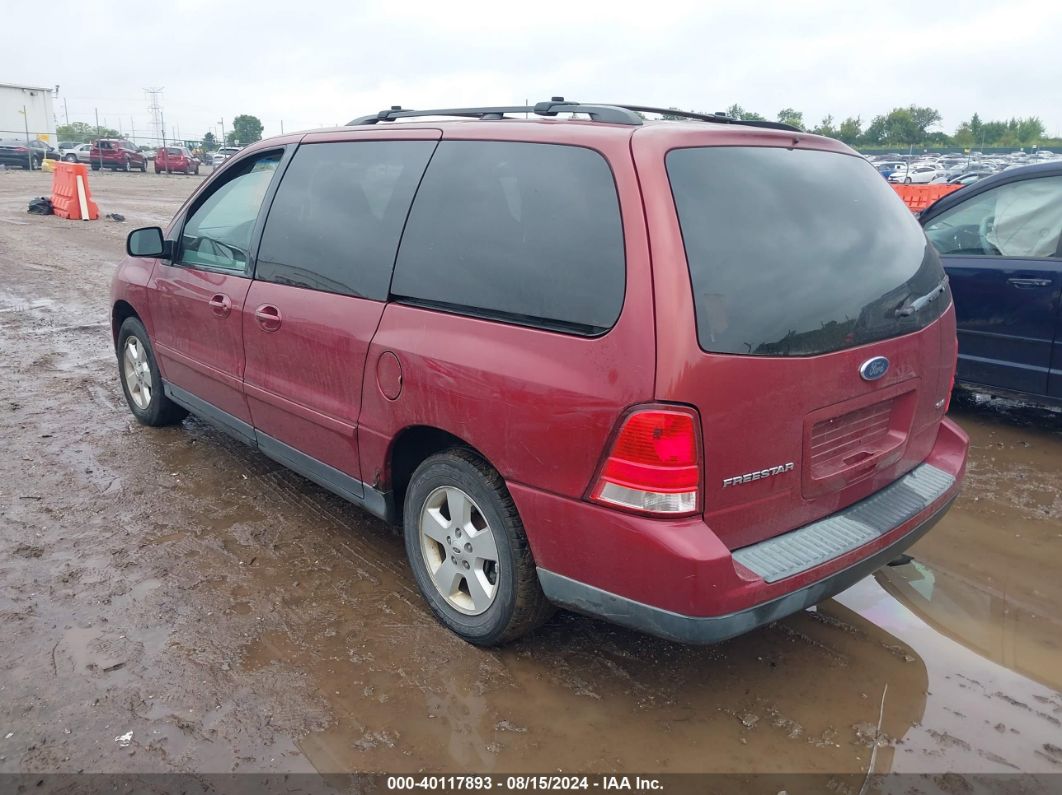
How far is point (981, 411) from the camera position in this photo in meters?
5.82

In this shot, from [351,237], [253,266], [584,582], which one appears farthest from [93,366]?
[584,582]

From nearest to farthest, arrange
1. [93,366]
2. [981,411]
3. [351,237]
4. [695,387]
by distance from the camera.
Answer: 1. [695,387]
2. [351,237]
3. [981,411]
4. [93,366]

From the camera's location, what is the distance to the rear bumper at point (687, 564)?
2277mm

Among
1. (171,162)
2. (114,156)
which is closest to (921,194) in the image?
(171,162)

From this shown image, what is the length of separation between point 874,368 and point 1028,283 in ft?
10.2

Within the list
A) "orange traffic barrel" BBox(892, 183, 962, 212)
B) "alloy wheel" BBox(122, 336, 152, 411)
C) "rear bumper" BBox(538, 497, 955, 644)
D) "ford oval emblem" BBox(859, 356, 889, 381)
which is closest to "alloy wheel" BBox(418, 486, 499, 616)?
"rear bumper" BBox(538, 497, 955, 644)

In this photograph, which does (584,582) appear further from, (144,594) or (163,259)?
(163,259)

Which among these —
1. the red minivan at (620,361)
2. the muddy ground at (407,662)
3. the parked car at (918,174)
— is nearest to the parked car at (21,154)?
the parked car at (918,174)

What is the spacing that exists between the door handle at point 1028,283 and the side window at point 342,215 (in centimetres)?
393

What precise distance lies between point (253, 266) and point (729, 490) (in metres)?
2.54

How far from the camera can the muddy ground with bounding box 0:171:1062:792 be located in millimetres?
2498

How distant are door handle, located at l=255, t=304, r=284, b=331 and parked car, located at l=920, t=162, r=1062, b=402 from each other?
14.3 ft

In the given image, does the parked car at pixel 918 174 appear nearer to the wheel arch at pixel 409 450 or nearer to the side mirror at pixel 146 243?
the side mirror at pixel 146 243

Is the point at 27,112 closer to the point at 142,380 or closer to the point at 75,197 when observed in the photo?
the point at 75,197
